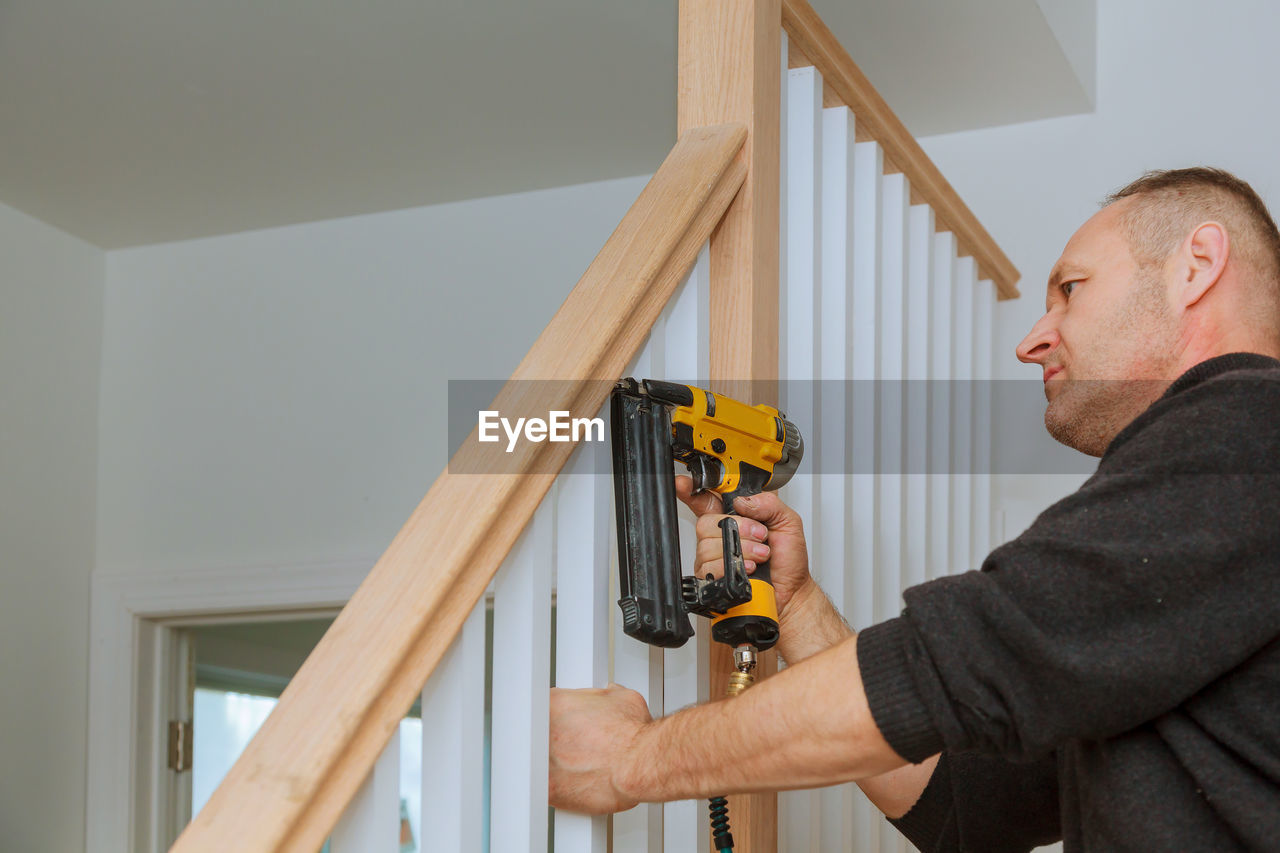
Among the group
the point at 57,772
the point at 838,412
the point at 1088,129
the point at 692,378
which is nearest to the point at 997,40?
the point at 1088,129

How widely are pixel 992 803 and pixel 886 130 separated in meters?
0.97

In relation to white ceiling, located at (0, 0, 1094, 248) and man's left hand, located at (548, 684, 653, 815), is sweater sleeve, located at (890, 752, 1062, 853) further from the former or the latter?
white ceiling, located at (0, 0, 1094, 248)

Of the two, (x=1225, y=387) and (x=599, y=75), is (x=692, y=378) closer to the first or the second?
(x=1225, y=387)

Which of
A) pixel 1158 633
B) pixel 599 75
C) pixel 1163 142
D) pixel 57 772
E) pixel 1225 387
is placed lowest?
pixel 57 772

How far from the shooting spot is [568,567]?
3.77 feet

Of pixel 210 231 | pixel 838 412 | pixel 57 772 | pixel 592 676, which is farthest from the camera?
pixel 210 231

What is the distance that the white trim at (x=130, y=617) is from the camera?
10.2 feet

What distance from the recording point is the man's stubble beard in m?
1.20

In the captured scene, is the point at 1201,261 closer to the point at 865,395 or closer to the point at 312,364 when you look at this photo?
the point at 865,395

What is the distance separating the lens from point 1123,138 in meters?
2.64

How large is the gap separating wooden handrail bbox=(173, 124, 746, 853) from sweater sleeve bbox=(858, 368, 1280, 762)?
0.31 meters

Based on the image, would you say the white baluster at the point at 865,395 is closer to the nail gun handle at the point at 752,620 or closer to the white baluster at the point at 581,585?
the nail gun handle at the point at 752,620

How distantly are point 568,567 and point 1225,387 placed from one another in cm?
56
